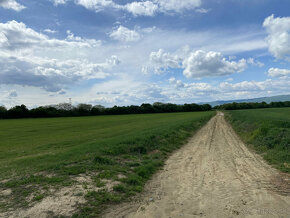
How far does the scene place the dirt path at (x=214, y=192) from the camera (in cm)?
580

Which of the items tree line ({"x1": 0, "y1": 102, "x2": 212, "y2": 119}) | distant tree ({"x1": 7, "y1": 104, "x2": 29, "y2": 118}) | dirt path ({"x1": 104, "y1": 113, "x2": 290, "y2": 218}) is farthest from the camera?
tree line ({"x1": 0, "y1": 102, "x2": 212, "y2": 119})

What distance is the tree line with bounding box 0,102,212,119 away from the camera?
10144cm

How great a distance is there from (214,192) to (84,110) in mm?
122655

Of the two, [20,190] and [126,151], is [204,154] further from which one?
[20,190]

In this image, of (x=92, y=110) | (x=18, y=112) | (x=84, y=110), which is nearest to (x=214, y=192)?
(x=18, y=112)

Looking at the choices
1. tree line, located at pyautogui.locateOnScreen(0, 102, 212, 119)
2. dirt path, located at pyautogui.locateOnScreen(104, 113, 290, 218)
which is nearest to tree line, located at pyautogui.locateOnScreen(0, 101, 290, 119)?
tree line, located at pyautogui.locateOnScreen(0, 102, 212, 119)

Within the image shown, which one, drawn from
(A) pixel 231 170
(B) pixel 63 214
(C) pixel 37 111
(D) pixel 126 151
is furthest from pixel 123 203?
(C) pixel 37 111

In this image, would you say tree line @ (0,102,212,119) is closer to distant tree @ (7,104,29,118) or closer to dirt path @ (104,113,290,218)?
distant tree @ (7,104,29,118)

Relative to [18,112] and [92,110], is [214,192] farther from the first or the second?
[92,110]

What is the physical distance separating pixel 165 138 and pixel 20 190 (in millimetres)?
13263

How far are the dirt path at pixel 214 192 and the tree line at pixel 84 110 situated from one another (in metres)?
114

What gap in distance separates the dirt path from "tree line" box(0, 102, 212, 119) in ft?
373

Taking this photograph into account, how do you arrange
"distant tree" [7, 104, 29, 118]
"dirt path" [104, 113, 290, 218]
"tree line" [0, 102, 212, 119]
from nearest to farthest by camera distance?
"dirt path" [104, 113, 290, 218]
"distant tree" [7, 104, 29, 118]
"tree line" [0, 102, 212, 119]

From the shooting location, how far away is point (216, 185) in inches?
310
